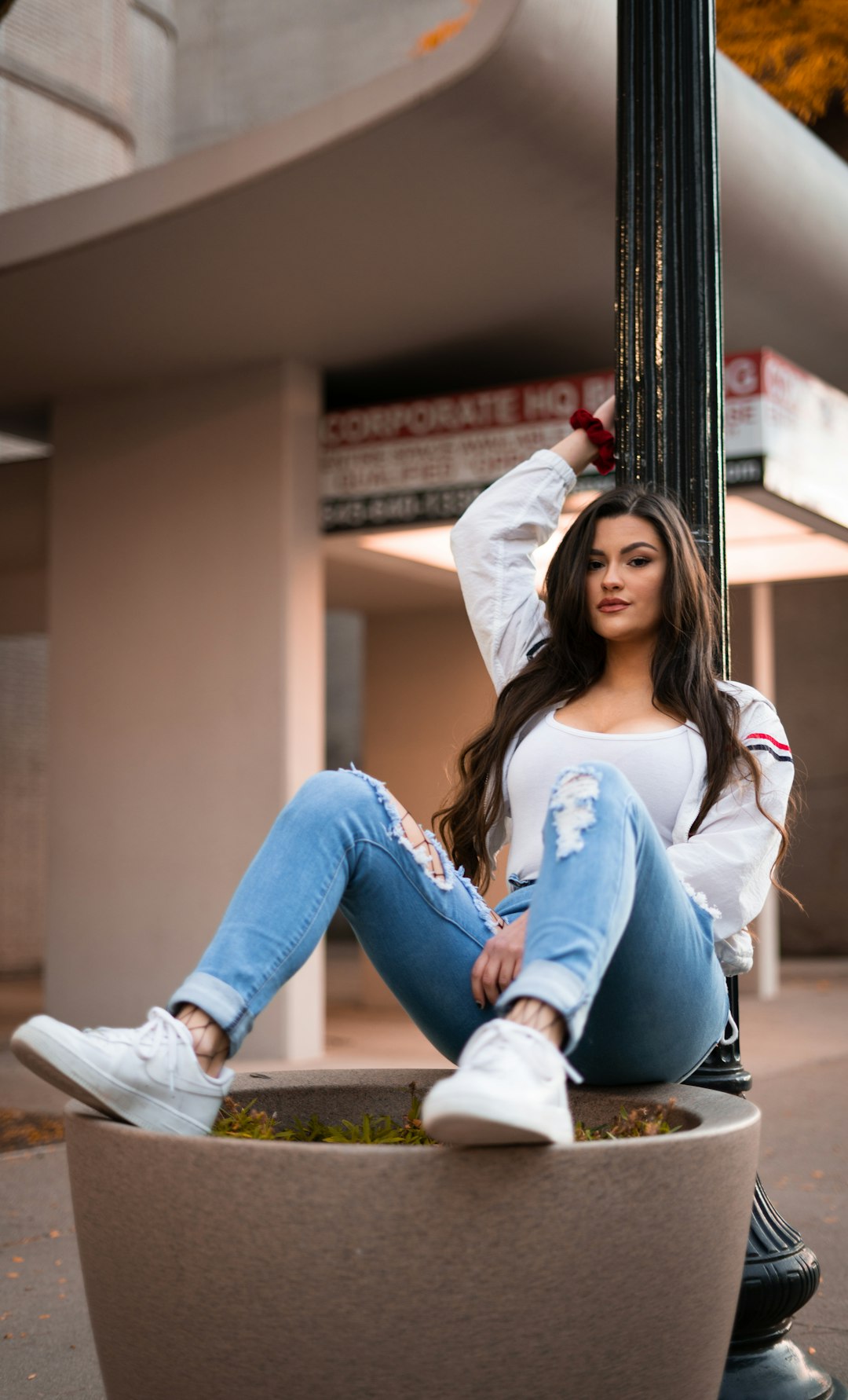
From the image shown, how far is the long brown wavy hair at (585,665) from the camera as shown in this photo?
8.22 feet

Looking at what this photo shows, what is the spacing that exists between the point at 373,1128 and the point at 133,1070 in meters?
0.49

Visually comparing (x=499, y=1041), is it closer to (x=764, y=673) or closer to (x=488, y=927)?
(x=488, y=927)

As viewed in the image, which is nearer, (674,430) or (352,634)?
(674,430)

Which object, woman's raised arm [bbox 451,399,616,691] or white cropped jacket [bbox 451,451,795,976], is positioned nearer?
white cropped jacket [bbox 451,451,795,976]

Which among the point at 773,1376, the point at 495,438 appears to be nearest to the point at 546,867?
the point at 773,1376

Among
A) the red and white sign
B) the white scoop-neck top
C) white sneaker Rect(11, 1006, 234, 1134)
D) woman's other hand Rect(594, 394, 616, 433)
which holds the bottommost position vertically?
white sneaker Rect(11, 1006, 234, 1134)

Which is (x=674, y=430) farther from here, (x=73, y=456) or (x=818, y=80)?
(x=818, y=80)

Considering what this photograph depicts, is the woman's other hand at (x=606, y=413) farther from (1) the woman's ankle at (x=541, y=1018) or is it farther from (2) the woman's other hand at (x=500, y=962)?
(1) the woman's ankle at (x=541, y=1018)

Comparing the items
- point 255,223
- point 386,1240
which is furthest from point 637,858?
point 255,223

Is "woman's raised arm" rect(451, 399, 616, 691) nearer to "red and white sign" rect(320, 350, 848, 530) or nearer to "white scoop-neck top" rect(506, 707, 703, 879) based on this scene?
"white scoop-neck top" rect(506, 707, 703, 879)

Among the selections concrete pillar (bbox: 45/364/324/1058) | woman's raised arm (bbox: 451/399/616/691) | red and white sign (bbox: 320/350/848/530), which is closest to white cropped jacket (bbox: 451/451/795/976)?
woman's raised arm (bbox: 451/399/616/691)

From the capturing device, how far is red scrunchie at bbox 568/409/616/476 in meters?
2.89

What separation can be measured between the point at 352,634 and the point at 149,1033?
16102mm

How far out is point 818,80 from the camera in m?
11.9
